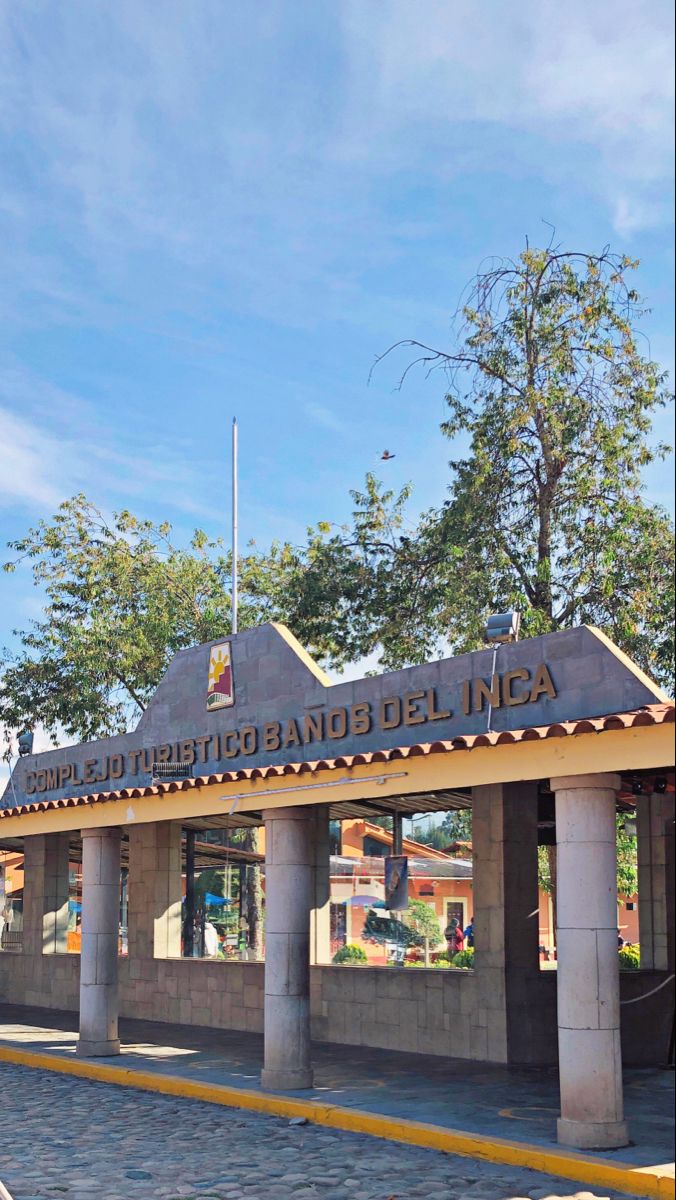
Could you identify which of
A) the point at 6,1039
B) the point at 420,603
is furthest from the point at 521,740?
the point at 420,603

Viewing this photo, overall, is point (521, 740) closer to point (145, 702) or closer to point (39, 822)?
point (39, 822)

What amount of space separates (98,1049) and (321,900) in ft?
11.7

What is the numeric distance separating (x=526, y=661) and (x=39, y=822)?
7.91 m

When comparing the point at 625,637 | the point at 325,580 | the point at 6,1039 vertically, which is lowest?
the point at 6,1039

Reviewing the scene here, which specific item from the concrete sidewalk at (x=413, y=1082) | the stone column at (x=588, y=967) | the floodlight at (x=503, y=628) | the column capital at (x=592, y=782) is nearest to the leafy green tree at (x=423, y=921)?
the concrete sidewalk at (x=413, y=1082)

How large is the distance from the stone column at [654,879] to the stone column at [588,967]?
228 inches

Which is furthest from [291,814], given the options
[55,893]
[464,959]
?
[55,893]

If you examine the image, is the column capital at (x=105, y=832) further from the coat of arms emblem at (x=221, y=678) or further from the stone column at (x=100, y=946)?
the coat of arms emblem at (x=221, y=678)

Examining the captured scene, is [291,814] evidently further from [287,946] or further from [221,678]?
[221,678]

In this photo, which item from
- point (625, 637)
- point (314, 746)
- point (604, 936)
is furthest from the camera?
point (625, 637)

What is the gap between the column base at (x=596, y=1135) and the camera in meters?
10.2

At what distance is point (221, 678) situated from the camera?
1897 cm

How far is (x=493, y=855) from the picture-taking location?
15805 millimetres

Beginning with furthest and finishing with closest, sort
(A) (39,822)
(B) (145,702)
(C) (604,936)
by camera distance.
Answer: (B) (145,702) < (A) (39,822) < (C) (604,936)
